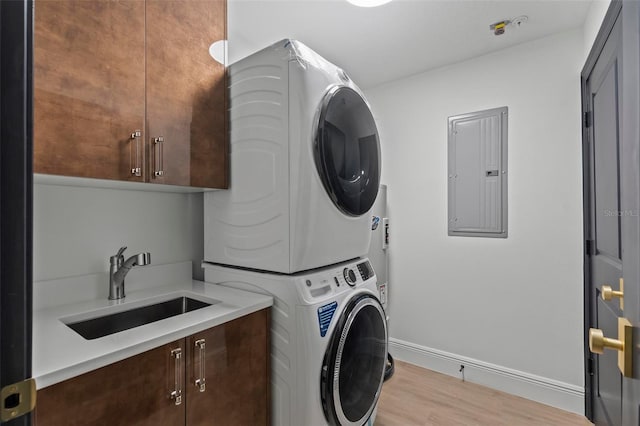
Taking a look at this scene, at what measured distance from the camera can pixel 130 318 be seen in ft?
4.73

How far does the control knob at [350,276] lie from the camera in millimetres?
1618

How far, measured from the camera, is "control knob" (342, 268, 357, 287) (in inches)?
63.7

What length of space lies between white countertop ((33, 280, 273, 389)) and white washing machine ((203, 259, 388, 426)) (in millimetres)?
100

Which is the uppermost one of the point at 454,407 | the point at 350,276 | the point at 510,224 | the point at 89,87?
the point at 89,87

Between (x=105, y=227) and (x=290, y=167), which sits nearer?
(x=290, y=167)

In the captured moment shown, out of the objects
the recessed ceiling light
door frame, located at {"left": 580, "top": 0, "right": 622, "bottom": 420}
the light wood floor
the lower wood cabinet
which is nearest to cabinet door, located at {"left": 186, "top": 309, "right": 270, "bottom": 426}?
the lower wood cabinet

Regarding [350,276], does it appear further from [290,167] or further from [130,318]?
[130,318]

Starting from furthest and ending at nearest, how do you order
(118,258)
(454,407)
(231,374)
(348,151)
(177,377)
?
(454,407) < (348,151) < (118,258) < (231,374) < (177,377)

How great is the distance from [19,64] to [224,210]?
1.18 m

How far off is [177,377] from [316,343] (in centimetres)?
53

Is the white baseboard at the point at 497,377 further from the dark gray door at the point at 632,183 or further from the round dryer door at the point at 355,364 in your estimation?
the dark gray door at the point at 632,183

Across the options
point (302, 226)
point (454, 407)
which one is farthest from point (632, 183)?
point (454, 407)

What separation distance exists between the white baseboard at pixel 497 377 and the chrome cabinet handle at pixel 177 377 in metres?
2.22

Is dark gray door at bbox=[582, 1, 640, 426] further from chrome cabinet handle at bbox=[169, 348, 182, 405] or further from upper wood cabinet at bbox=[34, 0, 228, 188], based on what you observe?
upper wood cabinet at bbox=[34, 0, 228, 188]
